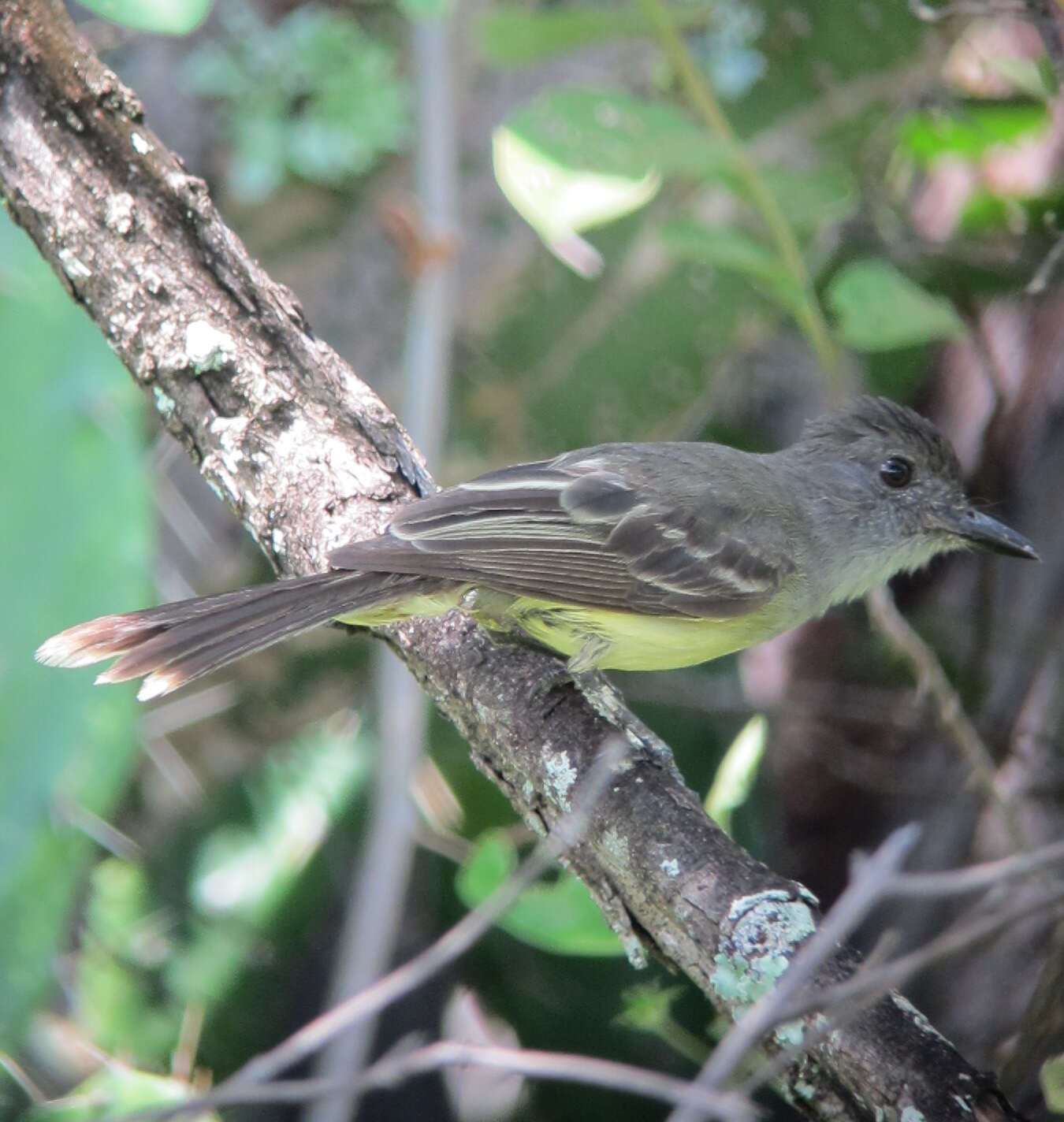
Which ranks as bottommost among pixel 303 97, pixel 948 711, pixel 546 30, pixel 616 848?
pixel 948 711

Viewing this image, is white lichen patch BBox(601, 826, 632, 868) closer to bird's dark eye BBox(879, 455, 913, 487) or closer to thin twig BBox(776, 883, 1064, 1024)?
thin twig BBox(776, 883, 1064, 1024)

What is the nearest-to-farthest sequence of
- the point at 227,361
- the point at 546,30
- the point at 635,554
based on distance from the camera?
the point at 227,361, the point at 635,554, the point at 546,30

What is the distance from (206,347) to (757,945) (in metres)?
1.56

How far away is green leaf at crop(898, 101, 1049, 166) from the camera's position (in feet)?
12.8

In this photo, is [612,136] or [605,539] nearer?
[612,136]

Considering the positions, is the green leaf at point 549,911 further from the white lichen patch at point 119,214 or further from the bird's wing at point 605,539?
the white lichen patch at point 119,214

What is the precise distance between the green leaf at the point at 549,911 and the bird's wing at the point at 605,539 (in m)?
0.58

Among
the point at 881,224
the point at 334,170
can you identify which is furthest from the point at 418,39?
the point at 881,224

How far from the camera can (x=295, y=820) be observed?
3.46 meters

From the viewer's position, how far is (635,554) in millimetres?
2941

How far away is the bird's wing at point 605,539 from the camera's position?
107 inches

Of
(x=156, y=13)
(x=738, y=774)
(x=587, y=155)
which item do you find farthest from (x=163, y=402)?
(x=738, y=774)

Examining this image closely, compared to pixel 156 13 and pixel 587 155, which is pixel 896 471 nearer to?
pixel 587 155

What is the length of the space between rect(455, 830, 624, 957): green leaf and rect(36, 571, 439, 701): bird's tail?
1.79ft
